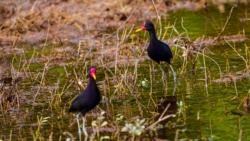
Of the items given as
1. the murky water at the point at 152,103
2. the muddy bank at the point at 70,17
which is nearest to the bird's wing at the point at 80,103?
the murky water at the point at 152,103

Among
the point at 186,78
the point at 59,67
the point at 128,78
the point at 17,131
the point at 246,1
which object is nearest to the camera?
the point at 17,131

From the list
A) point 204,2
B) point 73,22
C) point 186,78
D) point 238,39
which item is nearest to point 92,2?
point 73,22

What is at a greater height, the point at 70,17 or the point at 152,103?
the point at 70,17

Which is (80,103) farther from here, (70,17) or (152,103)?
(70,17)

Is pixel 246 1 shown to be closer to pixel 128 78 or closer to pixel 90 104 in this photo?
pixel 128 78

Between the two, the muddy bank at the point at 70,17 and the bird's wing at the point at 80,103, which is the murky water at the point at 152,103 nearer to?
the bird's wing at the point at 80,103

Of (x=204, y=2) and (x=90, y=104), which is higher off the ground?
(x=204, y=2)

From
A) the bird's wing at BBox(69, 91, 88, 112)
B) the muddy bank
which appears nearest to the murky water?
the bird's wing at BBox(69, 91, 88, 112)

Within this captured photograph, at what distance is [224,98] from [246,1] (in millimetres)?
11934

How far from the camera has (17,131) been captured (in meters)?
9.05

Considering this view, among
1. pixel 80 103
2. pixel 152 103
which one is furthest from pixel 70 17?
pixel 80 103

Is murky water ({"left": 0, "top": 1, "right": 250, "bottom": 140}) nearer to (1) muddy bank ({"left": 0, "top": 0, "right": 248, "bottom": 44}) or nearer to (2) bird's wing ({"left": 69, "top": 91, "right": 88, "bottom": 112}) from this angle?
(2) bird's wing ({"left": 69, "top": 91, "right": 88, "bottom": 112})

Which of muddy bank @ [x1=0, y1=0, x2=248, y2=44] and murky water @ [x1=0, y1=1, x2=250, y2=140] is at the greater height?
muddy bank @ [x1=0, y1=0, x2=248, y2=44]

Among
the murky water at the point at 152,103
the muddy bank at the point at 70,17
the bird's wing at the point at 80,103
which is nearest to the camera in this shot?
the bird's wing at the point at 80,103
